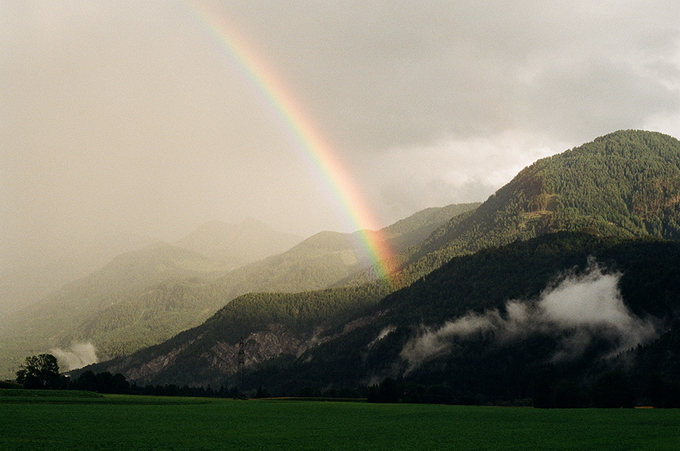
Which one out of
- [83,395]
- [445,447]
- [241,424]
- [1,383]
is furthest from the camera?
[1,383]

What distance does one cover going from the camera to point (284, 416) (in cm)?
11712

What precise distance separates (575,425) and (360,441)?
39.6 m

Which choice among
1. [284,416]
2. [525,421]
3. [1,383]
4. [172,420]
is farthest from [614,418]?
[1,383]

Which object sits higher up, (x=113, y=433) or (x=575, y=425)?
(x=113, y=433)

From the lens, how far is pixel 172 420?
332 feet

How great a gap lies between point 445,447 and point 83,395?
132124mm

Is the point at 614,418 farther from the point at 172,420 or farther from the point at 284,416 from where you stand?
the point at 172,420

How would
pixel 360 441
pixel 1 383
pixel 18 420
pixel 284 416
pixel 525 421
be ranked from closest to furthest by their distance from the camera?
pixel 360 441 → pixel 18 420 → pixel 525 421 → pixel 284 416 → pixel 1 383

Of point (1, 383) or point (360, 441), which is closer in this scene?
point (360, 441)

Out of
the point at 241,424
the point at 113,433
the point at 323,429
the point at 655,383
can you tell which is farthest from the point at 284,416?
the point at 655,383

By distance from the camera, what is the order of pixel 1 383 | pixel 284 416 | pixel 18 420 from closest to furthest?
pixel 18 420 < pixel 284 416 < pixel 1 383

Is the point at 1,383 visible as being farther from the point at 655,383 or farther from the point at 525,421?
the point at 655,383

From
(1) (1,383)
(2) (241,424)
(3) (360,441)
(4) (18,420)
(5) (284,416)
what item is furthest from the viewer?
(1) (1,383)

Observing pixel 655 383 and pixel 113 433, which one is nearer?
pixel 113 433
